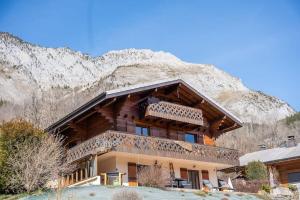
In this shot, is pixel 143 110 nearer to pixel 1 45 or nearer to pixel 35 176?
pixel 35 176

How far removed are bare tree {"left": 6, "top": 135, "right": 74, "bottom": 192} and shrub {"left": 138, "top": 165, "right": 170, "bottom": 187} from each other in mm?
4935

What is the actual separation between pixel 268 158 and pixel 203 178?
35.0ft

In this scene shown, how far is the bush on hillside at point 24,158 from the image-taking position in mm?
18062

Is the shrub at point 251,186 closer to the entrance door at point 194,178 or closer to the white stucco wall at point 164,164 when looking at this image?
the white stucco wall at point 164,164

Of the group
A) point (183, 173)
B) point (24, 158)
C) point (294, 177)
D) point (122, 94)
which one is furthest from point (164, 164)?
point (294, 177)

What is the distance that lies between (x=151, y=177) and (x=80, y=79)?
104631 millimetres

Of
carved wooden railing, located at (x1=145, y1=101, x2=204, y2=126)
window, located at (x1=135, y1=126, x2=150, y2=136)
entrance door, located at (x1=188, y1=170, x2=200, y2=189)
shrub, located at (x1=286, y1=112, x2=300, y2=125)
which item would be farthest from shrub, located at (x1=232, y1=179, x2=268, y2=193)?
shrub, located at (x1=286, y1=112, x2=300, y2=125)

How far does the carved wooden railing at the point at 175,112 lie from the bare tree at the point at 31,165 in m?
7.02

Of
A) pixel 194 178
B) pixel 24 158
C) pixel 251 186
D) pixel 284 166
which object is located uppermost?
pixel 284 166

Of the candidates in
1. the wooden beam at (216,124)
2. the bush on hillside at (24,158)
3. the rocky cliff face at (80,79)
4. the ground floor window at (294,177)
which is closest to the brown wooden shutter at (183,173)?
the wooden beam at (216,124)

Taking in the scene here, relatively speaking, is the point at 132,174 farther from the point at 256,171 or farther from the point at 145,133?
the point at 256,171

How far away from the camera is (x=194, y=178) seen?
27.1 metres

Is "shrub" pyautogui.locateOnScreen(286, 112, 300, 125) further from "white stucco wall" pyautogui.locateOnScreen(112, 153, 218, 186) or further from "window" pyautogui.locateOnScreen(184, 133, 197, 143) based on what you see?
"white stucco wall" pyautogui.locateOnScreen(112, 153, 218, 186)

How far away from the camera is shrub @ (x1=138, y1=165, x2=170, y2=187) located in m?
21.8
